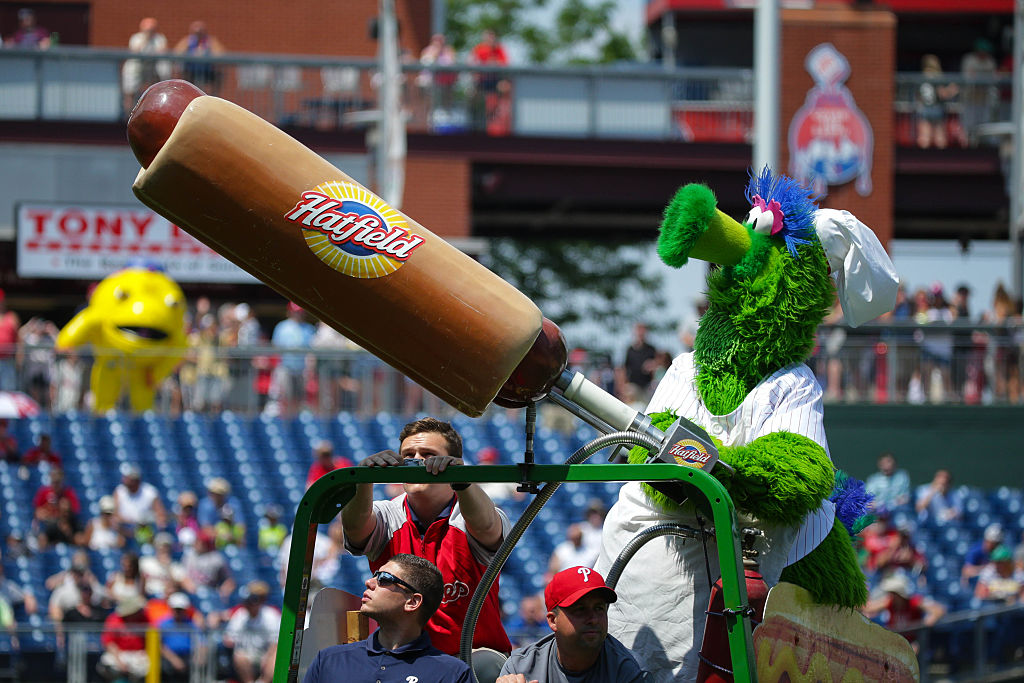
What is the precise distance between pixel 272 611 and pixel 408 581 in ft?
21.2

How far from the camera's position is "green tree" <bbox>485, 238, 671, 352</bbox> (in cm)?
3177

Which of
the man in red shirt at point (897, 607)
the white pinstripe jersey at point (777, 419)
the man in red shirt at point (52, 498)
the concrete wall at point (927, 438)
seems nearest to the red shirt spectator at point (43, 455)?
the man in red shirt at point (52, 498)

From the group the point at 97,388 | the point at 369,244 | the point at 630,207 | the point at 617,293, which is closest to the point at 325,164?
the point at 369,244

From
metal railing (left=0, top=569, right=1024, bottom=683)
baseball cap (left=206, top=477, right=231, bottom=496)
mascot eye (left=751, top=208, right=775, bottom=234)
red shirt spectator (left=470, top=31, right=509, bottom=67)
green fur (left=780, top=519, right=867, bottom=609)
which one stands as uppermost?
red shirt spectator (left=470, top=31, right=509, bottom=67)

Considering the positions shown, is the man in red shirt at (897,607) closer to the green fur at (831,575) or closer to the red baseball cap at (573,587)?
the green fur at (831,575)

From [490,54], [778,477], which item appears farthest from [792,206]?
[490,54]

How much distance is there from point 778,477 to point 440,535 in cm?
113

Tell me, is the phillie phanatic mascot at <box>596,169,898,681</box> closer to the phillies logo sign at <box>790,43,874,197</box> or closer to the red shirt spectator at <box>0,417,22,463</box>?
the red shirt spectator at <box>0,417,22,463</box>

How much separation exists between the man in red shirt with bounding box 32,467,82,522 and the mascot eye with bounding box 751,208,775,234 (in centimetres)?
871

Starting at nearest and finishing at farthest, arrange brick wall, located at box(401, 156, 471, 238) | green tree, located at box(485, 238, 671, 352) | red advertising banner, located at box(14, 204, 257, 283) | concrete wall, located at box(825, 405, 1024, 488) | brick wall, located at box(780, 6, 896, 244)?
concrete wall, located at box(825, 405, 1024, 488) → red advertising banner, located at box(14, 204, 257, 283) → brick wall, located at box(401, 156, 471, 238) → brick wall, located at box(780, 6, 896, 244) → green tree, located at box(485, 238, 671, 352)

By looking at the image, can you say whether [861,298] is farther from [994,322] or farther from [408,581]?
[994,322]

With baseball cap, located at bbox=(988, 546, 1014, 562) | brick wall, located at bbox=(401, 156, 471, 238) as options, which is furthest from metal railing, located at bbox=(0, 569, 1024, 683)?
brick wall, located at bbox=(401, 156, 471, 238)

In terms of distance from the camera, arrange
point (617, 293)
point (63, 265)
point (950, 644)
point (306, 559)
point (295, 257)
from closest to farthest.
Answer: point (295, 257), point (306, 559), point (950, 644), point (63, 265), point (617, 293)

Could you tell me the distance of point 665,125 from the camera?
18.5m
